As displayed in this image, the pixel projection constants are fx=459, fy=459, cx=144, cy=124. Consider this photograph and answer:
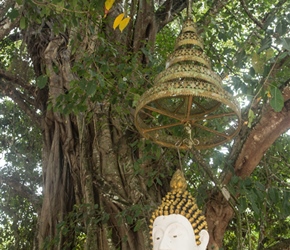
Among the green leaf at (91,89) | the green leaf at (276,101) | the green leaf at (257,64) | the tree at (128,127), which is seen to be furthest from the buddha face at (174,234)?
the green leaf at (91,89)

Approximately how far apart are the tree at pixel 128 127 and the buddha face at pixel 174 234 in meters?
0.18

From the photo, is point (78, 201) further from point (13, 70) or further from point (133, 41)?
point (13, 70)

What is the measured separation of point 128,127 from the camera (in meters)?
2.73

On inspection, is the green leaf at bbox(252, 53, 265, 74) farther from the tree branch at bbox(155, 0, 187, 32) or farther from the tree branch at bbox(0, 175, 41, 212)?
the tree branch at bbox(0, 175, 41, 212)

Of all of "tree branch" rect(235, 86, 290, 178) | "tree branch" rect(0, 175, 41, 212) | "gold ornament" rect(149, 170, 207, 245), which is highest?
"tree branch" rect(0, 175, 41, 212)

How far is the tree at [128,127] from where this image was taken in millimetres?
1943

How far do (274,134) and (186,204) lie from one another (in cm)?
71

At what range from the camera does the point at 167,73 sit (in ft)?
4.80

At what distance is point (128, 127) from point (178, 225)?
54.9 inches

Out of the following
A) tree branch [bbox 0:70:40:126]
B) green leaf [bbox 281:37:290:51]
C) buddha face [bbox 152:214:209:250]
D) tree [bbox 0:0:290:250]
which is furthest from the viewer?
tree branch [bbox 0:70:40:126]

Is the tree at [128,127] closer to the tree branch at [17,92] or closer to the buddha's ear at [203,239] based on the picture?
the tree branch at [17,92]

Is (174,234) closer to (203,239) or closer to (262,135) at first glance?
(203,239)

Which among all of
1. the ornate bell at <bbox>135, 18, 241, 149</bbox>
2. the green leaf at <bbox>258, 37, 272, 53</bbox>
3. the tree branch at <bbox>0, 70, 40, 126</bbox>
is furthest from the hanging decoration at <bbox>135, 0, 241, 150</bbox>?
the tree branch at <bbox>0, 70, 40, 126</bbox>

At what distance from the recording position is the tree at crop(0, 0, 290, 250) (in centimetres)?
194
